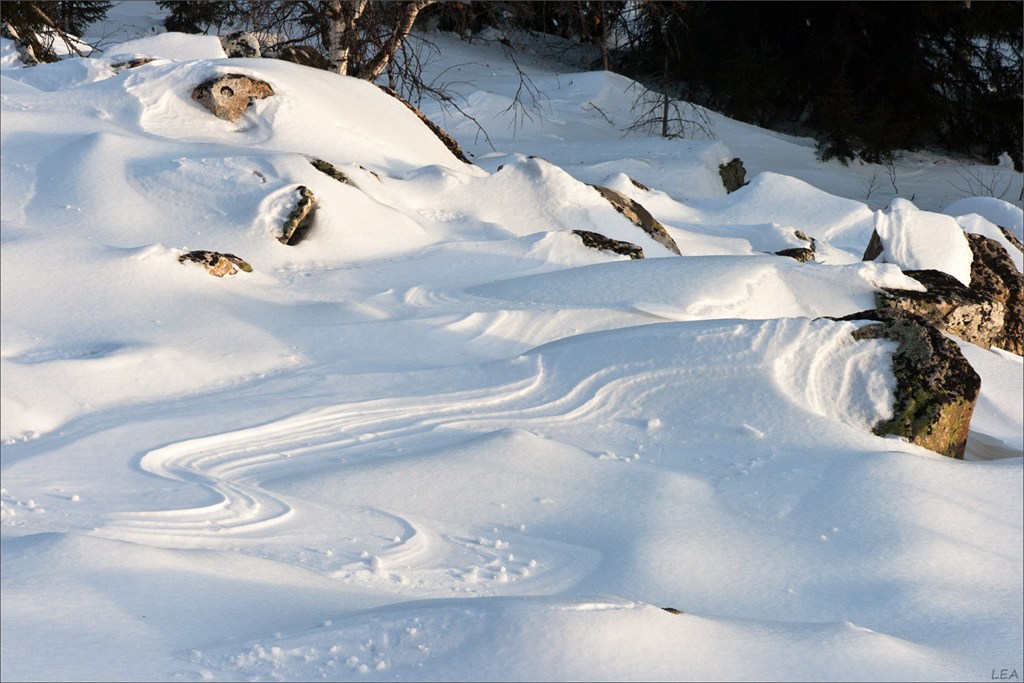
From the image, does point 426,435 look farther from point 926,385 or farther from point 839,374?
point 926,385

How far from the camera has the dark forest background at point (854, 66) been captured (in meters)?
13.2

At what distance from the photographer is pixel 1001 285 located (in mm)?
6109

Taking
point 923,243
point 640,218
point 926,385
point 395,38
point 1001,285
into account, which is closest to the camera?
point 926,385

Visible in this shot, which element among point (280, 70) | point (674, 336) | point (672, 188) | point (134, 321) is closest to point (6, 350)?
point (134, 321)

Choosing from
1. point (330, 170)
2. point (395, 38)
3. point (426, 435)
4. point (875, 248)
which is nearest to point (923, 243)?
point (875, 248)

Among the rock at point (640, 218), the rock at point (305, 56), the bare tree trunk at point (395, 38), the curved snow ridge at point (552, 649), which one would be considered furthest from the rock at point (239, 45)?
the curved snow ridge at point (552, 649)

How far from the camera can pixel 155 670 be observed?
2.03 metres

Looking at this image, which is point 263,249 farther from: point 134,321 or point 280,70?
point 280,70

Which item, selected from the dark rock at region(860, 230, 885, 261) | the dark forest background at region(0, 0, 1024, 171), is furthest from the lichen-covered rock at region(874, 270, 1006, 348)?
the dark forest background at region(0, 0, 1024, 171)

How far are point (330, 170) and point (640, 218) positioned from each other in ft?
6.25

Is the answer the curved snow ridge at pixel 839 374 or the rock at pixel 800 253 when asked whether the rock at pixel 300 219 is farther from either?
the rock at pixel 800 253

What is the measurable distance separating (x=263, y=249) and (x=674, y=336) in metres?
2.09

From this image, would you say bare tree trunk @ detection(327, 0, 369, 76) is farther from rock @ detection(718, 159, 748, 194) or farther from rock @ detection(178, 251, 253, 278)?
rock @ detection(718, 159, 748, 194)

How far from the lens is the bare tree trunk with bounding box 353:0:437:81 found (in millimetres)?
7695
